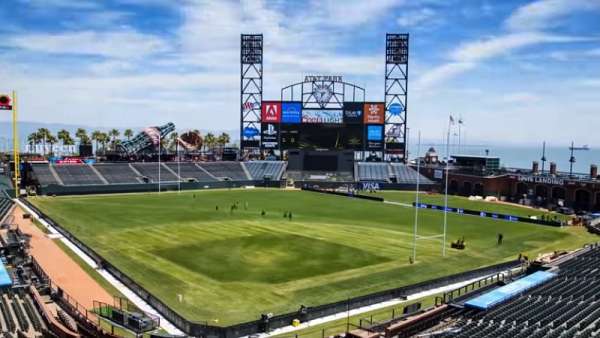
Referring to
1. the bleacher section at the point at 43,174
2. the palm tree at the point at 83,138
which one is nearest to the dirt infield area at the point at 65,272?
the bleacher section at the point at 43,174

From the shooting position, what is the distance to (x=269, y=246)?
44312mm

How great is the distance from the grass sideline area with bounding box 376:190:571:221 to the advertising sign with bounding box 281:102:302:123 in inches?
916

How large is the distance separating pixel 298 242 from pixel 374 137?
60.3 metres

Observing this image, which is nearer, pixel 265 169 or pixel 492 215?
pixel 492 215

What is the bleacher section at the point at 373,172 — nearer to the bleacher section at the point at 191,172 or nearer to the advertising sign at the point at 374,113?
the advertising sign at the point at 374,113

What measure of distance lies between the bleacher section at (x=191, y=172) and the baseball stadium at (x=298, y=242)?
18.3 inches

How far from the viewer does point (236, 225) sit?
5425 cm

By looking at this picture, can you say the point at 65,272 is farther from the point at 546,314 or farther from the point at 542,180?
the point at 542,180

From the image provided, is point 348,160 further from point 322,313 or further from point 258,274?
point 322,313

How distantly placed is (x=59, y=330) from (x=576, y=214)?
72.9 meters

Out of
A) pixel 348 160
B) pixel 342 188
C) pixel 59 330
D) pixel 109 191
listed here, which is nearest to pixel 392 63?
pixel 348 160

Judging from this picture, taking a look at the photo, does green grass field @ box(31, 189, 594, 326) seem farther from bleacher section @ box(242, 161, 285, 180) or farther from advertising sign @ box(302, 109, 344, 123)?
advertising sign @ box(302, 109, 344, 123)

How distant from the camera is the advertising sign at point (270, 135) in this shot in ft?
339

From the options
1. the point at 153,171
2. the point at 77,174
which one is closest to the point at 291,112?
the point at 153,171
